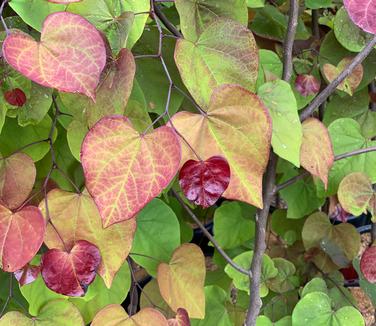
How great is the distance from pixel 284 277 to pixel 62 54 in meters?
0.59

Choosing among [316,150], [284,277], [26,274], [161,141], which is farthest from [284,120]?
[284,277]

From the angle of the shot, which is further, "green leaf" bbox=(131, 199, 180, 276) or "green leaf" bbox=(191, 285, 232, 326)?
"green leaf" bbox=(191, 285, 232, 326)

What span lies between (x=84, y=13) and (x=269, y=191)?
0.33 m

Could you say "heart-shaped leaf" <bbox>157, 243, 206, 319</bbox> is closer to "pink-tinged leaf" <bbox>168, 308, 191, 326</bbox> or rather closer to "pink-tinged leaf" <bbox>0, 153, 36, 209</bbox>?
"pink-tinged leaf" <bbox>168, 308, 191, 326</bbox>

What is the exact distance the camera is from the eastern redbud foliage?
0.44m

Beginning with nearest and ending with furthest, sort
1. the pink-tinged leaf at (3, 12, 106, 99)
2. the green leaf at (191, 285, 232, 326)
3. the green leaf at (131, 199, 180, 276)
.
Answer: the pink-tinged leaf at (3, 12, 106, 99) → the green leaf at (131, 199, 180, 276) → the green leaf at (191, 285, 232, 326)

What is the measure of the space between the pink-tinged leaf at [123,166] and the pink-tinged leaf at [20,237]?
82mm

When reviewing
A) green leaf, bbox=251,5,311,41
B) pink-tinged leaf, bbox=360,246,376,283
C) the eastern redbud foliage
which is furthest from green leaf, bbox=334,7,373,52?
pink-tinged leaf, bbox=360,246,376,283

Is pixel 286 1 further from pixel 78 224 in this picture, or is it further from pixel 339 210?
pixel 78 224

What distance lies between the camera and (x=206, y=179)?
45 cm

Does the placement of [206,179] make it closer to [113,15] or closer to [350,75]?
[113,15]

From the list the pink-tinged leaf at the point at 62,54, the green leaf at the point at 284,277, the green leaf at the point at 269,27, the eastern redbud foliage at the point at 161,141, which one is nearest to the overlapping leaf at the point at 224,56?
the eastern redbud foliage at the point at 161,141

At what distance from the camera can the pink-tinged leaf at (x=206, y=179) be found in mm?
453

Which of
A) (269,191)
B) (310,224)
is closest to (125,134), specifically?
(269,191)
